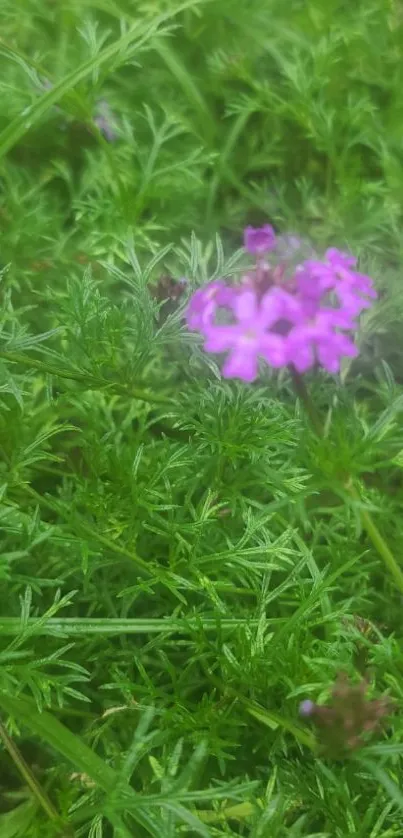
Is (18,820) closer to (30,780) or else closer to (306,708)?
(30,780)

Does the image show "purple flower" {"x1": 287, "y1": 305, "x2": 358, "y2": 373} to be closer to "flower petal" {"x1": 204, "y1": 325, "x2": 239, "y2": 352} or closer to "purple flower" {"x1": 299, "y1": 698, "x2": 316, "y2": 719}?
"flower petal" {"x1": 204, "y1": 325, "x2": 239, "y2": 352}

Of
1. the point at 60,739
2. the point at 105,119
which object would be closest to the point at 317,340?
the point at 60,739

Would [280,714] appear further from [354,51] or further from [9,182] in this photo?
[354,51]

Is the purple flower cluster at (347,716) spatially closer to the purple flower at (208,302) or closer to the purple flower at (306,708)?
the purple flower at (306,708)

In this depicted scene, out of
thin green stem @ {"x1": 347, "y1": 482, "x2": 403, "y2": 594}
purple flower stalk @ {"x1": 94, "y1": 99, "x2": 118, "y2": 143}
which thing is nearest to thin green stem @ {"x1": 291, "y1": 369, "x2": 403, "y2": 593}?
thin green stem @ {"x1": 347, "y1": 482, "x2": 403, "y2": 594}

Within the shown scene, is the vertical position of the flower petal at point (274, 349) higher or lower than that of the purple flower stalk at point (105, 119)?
lower

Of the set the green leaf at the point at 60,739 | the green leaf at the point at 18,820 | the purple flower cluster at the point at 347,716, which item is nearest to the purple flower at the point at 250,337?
the purple flower cluster at the point at 347,716

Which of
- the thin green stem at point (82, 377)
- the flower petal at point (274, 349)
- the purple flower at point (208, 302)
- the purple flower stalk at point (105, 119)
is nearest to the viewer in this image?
the flower petal at point (274, 349)

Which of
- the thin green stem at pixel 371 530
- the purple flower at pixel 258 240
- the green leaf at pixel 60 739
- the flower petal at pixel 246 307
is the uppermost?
the purple flower at pixel 258 240
